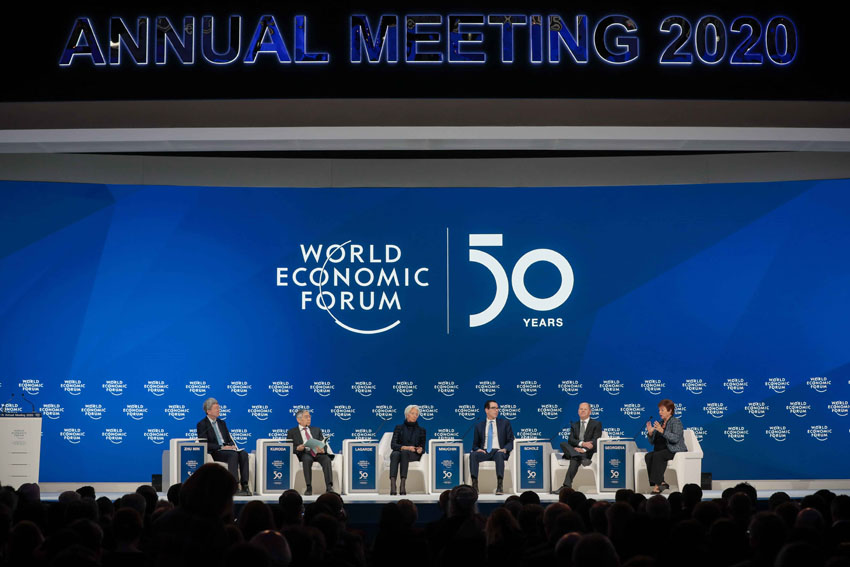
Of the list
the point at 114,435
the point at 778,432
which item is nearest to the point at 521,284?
the point at 778,432

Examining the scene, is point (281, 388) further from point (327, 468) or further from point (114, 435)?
point (114, 435)

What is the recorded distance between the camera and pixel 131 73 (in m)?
8.14

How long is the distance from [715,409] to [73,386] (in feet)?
24.1

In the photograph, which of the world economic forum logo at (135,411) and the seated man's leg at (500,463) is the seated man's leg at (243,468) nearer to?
the world economic forum logo at (135,411)

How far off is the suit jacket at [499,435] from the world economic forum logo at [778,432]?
3092 mm

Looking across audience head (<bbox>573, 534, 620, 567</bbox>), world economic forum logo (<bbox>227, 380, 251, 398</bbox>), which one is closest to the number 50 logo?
world economic forum logo (<bbox>227, 380, 251, 398</bbox>)

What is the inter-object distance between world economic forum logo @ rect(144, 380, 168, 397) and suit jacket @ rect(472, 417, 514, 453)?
366cm

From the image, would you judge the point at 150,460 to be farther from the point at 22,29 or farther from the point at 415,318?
the point at 22,29

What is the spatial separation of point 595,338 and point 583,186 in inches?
71.4

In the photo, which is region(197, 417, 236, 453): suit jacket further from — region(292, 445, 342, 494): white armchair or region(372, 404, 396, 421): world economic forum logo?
region(372, 404, 396, 421): world economic forum logo

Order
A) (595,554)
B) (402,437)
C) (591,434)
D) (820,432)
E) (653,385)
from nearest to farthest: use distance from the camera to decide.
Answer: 1. (595,554)
2. (402,437)
3. (591,434)
4. (820,432)
5. (653,385)

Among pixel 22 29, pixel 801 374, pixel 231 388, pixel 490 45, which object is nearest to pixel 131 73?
pixel 22 29

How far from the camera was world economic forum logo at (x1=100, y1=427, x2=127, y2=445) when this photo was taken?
434 inches

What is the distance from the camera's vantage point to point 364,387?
11281mm
